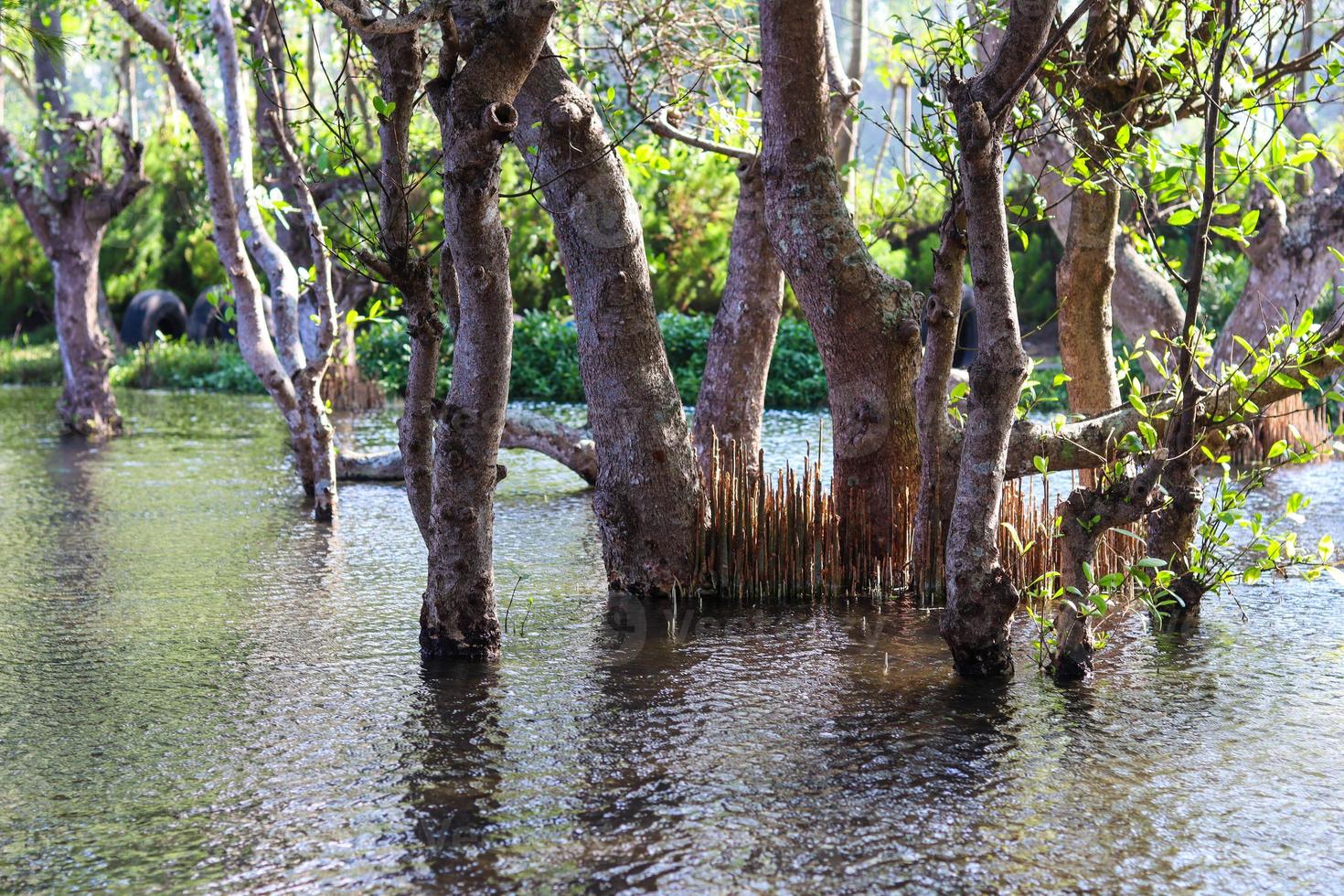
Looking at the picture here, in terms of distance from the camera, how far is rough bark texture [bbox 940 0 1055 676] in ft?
16.5

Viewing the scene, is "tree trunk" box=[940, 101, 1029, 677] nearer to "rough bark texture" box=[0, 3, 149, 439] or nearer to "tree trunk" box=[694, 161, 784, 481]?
"tree trunk" box=[694, 161, 784, 481]

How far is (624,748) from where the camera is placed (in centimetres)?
477

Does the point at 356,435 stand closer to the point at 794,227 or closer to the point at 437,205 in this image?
the point at 437,205

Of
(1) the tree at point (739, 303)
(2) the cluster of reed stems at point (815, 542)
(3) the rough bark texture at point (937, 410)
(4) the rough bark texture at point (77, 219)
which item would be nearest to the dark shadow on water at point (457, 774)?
(2) the cluster of reed stems at point (815, 542)

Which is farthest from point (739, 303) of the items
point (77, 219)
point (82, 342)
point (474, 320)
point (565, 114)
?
point (82, 342)

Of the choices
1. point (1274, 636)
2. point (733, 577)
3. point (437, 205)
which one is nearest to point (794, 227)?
point (733, 577)

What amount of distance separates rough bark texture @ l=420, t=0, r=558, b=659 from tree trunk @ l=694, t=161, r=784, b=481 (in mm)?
3441

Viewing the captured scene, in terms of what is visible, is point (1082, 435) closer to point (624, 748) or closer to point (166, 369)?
point (624, 748)

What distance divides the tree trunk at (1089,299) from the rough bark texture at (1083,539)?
2738 mm

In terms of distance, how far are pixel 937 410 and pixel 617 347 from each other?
5.03 ft

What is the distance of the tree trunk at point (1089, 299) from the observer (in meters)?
8.13

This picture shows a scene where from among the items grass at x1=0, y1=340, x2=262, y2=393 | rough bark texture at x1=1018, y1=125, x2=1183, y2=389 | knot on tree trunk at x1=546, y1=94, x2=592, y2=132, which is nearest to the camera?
knot on tree trunk at x1=546, y1=94, x2=592, y2=132

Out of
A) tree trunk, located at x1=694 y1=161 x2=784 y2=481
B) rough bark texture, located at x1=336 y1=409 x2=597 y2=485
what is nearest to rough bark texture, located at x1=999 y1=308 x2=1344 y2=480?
tree trunk, located at x1=694 y1=161 x2=784 y2=481

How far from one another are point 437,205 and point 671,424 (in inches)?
609
